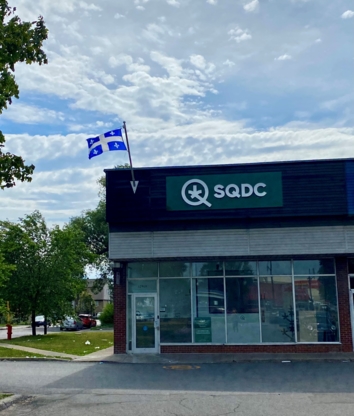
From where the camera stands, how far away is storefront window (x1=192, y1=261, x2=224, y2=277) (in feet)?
68.5

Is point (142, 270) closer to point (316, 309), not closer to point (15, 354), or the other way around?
point (15, 354)

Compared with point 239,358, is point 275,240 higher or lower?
higher

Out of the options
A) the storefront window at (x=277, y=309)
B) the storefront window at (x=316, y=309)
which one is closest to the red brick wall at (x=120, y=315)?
the storefront window at (x=277, y=309)

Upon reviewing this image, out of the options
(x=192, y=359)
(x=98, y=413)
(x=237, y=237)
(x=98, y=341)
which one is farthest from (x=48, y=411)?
(x=98, y=341)

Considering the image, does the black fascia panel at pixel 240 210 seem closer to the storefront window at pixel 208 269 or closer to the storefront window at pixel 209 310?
the storefront window at pixel 208 269

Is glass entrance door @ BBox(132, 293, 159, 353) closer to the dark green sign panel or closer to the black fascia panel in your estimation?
the black fascia panel

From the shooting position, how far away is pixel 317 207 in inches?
779

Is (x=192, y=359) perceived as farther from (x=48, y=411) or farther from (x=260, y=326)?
(x=48, y=411)

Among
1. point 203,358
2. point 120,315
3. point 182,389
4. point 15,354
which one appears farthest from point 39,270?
point 182,389

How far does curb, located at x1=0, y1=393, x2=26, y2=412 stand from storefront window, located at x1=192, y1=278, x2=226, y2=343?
953cm

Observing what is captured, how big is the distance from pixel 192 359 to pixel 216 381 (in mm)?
5061

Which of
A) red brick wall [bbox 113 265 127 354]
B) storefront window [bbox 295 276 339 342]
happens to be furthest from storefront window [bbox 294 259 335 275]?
red brick wall [bbox 113 265 127 354]

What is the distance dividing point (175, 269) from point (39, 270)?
1484 centimetres

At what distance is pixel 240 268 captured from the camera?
20.8 m
